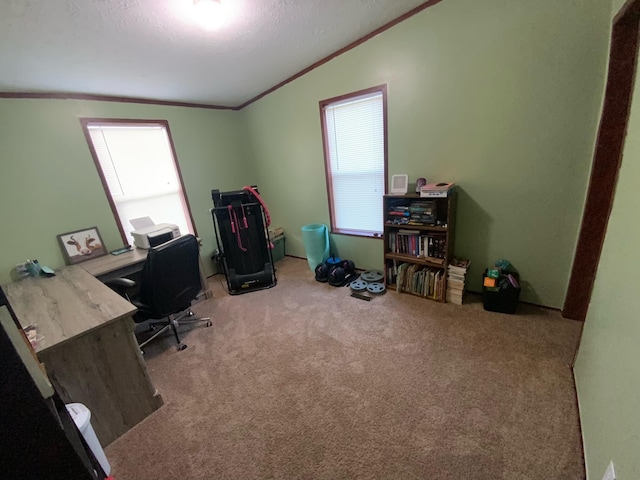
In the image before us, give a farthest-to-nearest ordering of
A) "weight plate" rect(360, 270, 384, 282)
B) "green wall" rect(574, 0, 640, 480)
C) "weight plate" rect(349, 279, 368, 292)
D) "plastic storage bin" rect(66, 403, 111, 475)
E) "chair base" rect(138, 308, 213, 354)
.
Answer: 1. "weight plate" rect(360, 270, 384, 282)
2. "weight plate" rect(349, 279, 368, 292)
3. "chair base" rect(138, 308, 213, 354)
4. "plastic storage bin" rect(66, 403, 111, 475)
5. "green wall" rect(574, 0, 640, 480)

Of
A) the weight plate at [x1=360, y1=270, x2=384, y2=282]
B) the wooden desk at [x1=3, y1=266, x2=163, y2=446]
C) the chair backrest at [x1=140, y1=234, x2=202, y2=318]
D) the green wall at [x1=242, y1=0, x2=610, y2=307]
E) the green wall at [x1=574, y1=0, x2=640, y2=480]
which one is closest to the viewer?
the green wall at [x1=574, y1=0, x2=640, y2=480]

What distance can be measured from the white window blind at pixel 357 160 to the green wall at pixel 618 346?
167 centimetres

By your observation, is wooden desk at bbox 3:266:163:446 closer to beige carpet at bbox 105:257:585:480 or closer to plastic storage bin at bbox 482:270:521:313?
beige carpet at bbox 105:257:585:480

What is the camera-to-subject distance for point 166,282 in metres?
1.95

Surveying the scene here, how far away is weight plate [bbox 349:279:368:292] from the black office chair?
153 centimetres

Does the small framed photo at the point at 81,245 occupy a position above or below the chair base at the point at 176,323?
above

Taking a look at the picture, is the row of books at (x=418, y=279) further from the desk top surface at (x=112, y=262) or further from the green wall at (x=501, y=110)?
the desk top surface at (x=112, y=262)

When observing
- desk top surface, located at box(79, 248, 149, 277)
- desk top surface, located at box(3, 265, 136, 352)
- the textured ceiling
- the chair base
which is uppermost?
the textured ceiling

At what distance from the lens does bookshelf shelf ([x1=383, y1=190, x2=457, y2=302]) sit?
2.29m

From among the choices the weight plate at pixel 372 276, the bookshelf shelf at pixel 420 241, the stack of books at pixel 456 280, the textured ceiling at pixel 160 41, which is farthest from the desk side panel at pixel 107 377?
the stack of books at pixel 456 280

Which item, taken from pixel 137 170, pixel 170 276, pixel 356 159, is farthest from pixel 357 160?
pixel 137 170

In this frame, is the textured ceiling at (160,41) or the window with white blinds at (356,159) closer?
the textured ceiling at (160,41)

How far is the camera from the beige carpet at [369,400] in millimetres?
1241

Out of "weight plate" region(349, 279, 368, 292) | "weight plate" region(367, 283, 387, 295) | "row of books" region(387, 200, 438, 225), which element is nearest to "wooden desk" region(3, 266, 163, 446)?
"weight plate" region(349, 279, 368, 292)
